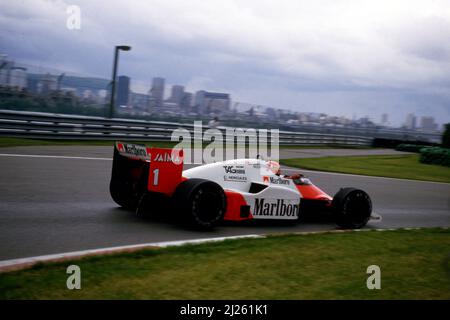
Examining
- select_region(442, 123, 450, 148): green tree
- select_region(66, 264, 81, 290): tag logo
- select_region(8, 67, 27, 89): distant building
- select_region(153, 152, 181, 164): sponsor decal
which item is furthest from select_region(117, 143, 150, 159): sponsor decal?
select_region(442, 123, 450, 148): green tree

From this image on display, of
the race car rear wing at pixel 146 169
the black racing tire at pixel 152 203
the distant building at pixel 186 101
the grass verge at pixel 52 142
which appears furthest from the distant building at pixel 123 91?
the black racing tire at pixel 152 203

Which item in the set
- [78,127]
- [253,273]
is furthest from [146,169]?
[78,127]

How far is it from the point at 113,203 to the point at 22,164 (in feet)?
13.1

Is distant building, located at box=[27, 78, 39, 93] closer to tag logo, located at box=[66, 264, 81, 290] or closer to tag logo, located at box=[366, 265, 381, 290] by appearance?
tag logo, located at box=[66, 264, 81, 290]

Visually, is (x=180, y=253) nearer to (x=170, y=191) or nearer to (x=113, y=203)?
(x=170, y=191)

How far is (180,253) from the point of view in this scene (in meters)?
5.61

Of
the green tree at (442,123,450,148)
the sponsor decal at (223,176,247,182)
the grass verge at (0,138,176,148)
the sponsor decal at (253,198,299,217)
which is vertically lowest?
the sponsor decal at (253,198,299,217)

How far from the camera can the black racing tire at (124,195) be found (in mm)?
7426

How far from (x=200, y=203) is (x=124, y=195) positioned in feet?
4.30

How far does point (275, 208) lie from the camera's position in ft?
25.2

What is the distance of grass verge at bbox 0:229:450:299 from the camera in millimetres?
4309

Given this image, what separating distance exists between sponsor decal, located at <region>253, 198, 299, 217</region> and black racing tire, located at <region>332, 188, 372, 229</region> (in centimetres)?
68

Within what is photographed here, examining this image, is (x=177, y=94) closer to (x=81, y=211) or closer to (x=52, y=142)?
(x=52, y=142)

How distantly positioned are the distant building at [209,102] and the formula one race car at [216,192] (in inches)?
603
